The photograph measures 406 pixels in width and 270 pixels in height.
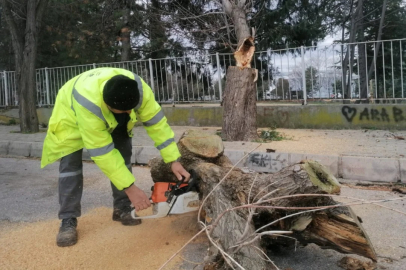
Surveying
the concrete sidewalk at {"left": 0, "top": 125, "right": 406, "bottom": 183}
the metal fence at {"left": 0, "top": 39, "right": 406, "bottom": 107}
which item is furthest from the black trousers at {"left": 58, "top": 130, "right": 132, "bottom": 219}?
the metal fence at {"left": 0, "top": 39, "right": 406, "bottom": 107}

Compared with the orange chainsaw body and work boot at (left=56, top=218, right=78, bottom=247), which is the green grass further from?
work boot at (left=56, top=218, right=78, bottom=247)

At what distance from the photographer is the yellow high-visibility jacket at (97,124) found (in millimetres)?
2434

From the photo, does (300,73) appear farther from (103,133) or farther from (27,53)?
(103,133)

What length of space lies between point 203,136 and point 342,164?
2239mm

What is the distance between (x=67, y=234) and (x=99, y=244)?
0.28m

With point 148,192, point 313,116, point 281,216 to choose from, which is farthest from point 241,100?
Answer: point 281,216

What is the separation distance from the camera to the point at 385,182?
4.51 meters

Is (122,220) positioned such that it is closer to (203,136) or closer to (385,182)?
(203,136)

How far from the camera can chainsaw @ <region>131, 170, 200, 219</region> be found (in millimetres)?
2771

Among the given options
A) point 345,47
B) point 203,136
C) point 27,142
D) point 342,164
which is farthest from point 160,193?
point 345,47

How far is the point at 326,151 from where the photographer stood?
17.5ft

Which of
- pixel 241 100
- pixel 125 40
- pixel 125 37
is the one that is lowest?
pixel 241 100

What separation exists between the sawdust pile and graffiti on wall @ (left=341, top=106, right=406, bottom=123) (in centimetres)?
558

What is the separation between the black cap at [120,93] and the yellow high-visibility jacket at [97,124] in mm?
122
